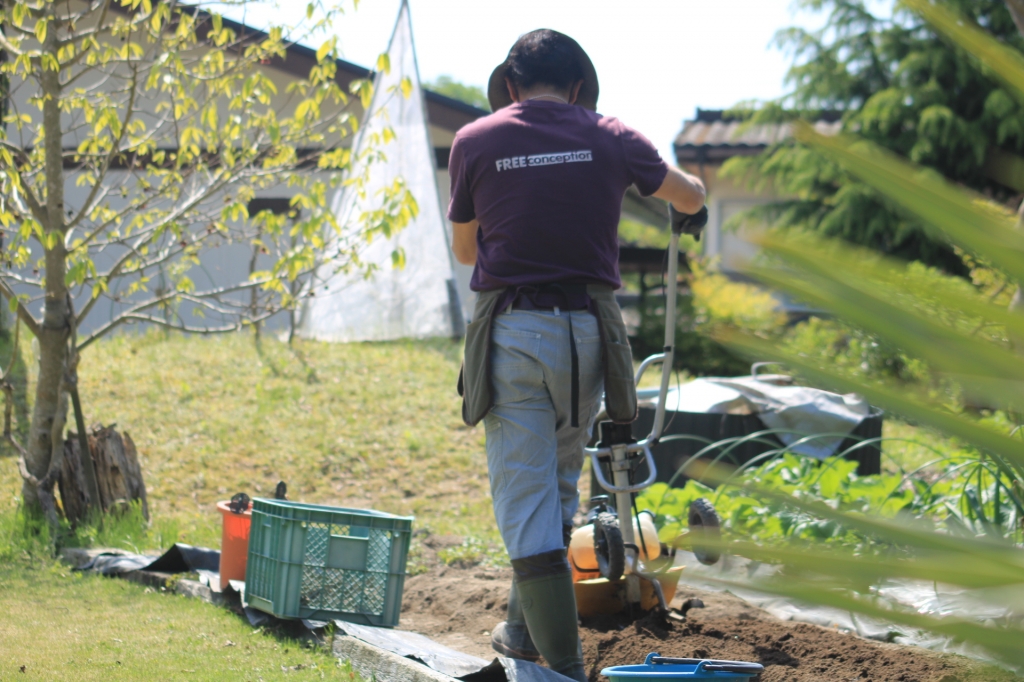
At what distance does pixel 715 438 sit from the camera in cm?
528

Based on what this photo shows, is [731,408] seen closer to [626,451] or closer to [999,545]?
[626,451]

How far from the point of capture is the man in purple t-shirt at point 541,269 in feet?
8.23

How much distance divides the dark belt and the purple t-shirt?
0.07ft

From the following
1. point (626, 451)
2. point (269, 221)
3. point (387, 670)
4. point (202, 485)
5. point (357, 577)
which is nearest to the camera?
point (387, 670)

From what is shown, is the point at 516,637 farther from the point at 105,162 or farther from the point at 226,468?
the point at 226,468

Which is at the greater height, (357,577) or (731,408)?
(731,408)

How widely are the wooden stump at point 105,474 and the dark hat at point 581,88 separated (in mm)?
2819

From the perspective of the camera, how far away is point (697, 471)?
591 mm

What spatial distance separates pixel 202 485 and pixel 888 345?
5.90 meters

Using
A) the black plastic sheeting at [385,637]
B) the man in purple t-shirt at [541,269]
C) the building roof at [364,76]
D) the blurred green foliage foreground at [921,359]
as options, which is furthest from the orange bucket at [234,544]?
the building roof at [364,76]

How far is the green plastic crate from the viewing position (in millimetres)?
3043

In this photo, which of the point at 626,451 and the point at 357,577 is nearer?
the point at 626,451

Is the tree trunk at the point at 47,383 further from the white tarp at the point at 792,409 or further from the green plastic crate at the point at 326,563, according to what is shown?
the white tarp at the point at 792,409

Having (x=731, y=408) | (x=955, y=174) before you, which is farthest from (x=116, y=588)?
(x=955, y=174)
